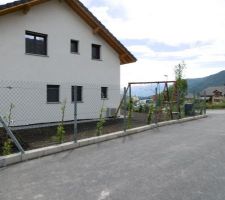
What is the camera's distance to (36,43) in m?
15.7

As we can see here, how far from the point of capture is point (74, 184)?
5.55 metres

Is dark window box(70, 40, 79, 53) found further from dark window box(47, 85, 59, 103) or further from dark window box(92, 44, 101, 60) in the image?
dark window box(47, 85, 59, 103)

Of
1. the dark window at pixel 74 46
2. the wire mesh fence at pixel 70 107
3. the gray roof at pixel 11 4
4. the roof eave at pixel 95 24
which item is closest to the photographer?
the wire mesh fence at pixel 70 107

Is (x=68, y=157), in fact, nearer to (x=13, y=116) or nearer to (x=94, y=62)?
(x=13, y=116)

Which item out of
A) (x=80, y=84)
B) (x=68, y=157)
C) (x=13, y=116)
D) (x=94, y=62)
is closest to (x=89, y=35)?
(x=94, y=62)

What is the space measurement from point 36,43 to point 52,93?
253 centimetres

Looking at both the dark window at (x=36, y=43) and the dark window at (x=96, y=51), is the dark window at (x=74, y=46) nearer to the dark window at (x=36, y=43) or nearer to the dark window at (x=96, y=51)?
the dark window at (x=96, y=51)

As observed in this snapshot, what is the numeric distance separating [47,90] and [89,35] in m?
4.26

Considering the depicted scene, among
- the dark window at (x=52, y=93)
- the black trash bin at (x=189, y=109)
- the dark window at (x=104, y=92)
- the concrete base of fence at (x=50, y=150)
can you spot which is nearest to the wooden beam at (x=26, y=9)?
the dark window at (x=52, y=93)

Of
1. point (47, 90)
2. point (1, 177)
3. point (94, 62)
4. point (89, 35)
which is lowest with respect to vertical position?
point (1, 177)

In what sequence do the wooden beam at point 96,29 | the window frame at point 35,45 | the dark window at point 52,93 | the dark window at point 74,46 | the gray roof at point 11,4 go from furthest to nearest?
the wooden beam at point 96,29 < the dark window at point 74,46 < the dark window at point 52,93 < the window frame at point 35,45 < the gray roof at point 11,4

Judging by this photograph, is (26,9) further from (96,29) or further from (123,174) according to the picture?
(123,174)

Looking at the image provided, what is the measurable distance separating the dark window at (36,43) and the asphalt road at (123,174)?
793 cm

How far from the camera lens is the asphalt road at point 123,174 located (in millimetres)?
5051
